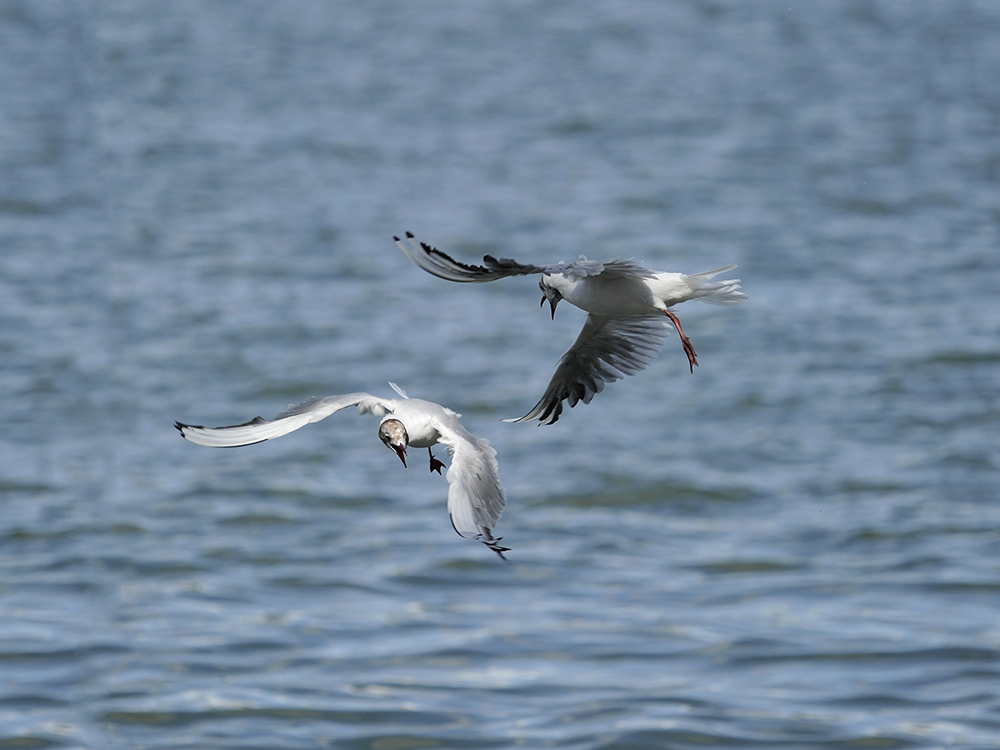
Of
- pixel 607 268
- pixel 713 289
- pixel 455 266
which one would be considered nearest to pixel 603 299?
pixel 607 268

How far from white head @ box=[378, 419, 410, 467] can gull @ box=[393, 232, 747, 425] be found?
0.49 meters

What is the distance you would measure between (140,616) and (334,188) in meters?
20.6

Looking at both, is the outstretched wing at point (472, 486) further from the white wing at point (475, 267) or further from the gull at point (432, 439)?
the white wing at point (475, 267)

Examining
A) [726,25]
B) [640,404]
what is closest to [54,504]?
[640,404]

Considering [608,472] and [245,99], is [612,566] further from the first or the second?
[245,99]

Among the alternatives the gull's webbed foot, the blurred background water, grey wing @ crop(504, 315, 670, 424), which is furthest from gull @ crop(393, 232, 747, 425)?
the blurred background water

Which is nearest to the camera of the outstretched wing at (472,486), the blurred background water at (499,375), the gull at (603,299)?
the outstretched wing at (472,486)

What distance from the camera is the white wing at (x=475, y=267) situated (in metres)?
4.06

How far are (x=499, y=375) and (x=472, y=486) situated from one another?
2132 centimetres

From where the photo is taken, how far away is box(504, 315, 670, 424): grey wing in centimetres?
547

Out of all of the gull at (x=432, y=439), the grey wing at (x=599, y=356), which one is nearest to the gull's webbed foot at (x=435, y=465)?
the gull at (x=432, y=439)

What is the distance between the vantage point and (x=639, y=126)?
40.9m

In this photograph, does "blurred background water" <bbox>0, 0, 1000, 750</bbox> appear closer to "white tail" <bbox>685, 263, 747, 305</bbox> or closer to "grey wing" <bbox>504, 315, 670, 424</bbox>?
"grey wing" <bbox>504, 315, 670, 424</bbox>

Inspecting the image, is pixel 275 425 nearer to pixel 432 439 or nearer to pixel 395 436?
pixel 395 436
